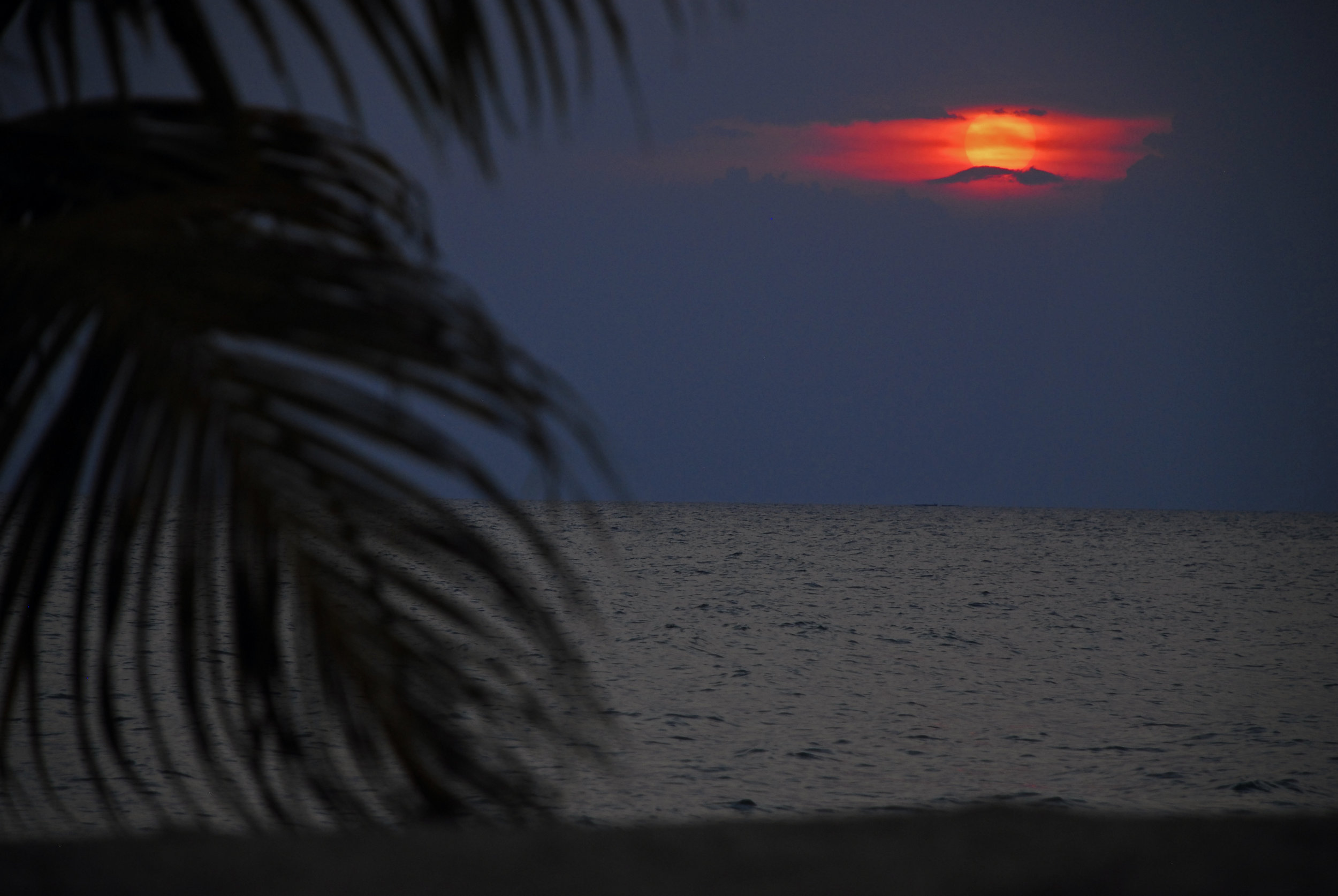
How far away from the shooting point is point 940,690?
11.8m

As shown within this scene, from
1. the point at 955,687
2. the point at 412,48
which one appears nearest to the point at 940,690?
the point at 955,687

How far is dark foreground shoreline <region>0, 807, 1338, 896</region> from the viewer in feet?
1.78

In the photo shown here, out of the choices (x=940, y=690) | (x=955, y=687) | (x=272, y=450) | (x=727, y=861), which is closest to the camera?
(x=727, y=861)

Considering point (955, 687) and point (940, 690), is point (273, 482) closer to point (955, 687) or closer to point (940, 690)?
point (940, 690)

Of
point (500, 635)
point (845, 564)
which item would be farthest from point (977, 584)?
point (500, 635)

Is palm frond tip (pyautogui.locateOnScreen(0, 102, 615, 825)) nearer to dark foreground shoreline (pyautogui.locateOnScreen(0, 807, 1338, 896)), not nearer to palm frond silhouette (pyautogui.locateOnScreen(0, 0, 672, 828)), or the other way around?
palm frond silhouette (pyautogui.locateOnScreen(0, 0, 672, 828))

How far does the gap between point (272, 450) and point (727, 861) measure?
0.61 m

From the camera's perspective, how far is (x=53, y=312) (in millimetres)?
975

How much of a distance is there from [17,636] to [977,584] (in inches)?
933

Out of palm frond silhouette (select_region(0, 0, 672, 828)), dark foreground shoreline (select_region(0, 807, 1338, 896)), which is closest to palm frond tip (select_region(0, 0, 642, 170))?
palm frond silhouette (select_region(0, 0, 672, 828))

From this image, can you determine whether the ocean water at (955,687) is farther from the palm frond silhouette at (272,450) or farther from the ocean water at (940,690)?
the palm frond silhouette at (272,450)

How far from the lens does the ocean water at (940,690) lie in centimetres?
777

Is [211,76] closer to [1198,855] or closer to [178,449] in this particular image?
[178,449]

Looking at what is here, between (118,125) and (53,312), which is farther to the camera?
(118,125)
